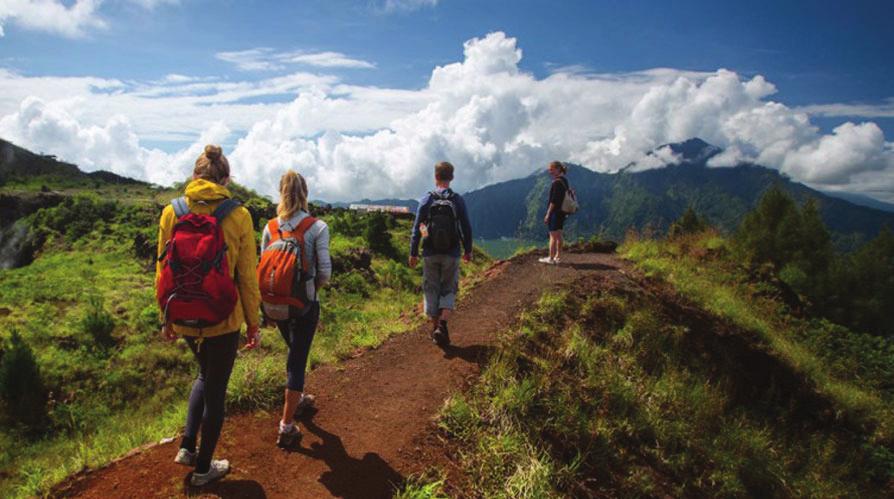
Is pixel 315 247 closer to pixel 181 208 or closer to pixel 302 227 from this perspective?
pixel 302 227

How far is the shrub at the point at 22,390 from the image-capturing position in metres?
12.1

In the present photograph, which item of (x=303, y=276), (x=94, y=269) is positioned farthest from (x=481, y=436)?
Result: (x=94, y=269)

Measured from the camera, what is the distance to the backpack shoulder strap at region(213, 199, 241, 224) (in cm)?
367

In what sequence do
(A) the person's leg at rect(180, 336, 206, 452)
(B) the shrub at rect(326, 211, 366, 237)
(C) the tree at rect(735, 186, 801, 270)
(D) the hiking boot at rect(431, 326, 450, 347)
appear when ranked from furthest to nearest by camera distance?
(C) the tree at rect(735, 186, 801, 270) → (B) the shrub at rect(326, 211, 366, 237) → (D) the hiking boot at rect(431, 326, 450, 347) → (A) the person's leg at rect(180, 336, 206, 452)

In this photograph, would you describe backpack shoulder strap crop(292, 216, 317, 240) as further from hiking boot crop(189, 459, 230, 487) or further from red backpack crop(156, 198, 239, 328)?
hiking boot crop(189, 459, 230, 487)

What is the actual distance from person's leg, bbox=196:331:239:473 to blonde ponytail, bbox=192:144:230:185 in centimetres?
121

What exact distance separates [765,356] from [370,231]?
18958mm

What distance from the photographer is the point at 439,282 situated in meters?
7.14

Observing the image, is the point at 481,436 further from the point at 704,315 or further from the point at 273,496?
the point at 704,315

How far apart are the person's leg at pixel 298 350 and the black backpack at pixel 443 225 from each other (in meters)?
2.37

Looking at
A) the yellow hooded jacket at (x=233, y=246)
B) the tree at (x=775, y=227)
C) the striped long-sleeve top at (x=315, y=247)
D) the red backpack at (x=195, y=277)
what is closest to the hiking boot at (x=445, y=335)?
the striped long-sleeve top at (x=315, y=247)

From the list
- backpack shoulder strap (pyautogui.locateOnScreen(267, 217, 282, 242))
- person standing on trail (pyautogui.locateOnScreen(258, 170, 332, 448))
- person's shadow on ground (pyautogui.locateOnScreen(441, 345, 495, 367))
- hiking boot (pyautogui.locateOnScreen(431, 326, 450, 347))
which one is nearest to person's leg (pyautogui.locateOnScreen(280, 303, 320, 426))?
person standing on trail (pyautogui.locateOnScreen(258, 170, 332, 448))

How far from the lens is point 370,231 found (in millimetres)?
25672

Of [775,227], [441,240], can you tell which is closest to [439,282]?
[441,240]
